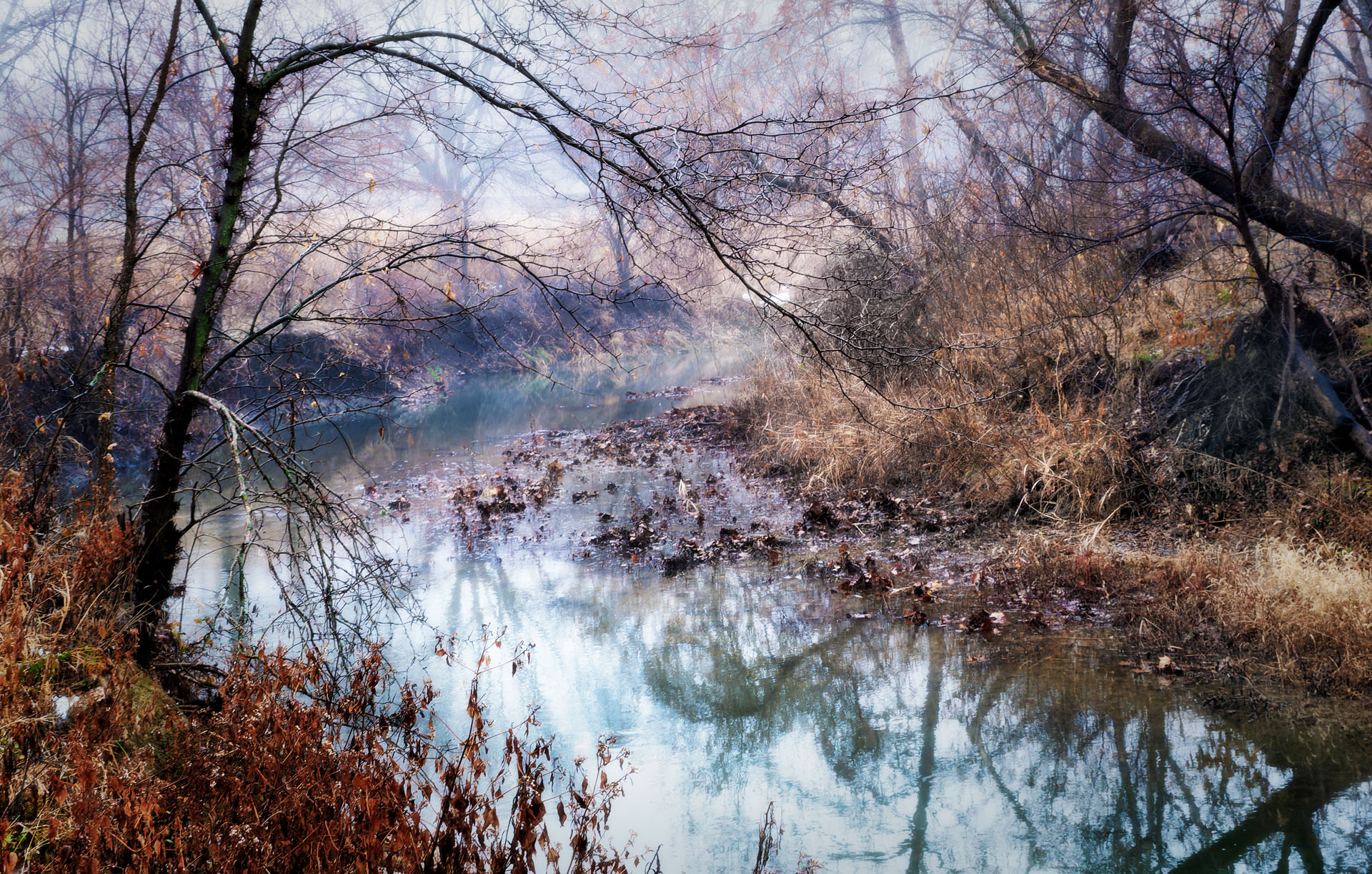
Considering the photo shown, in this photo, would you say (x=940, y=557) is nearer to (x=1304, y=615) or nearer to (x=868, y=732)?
(x=868, y=732)

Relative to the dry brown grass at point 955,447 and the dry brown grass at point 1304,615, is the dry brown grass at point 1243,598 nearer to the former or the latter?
the dry brown grass at point 1304,615

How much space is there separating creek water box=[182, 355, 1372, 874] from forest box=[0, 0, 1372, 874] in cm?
3

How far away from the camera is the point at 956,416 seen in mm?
10297

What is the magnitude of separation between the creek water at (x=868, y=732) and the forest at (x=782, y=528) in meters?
0.03

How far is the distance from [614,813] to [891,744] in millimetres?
1859

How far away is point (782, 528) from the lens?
996cm

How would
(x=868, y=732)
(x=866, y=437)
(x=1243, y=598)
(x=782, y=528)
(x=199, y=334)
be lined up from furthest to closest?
1. (x=866, y=437)
2. (x=782, y=528)
3. (x=1243, y=598)
4. (x=868, y=732)
5. (x=199, y=334)

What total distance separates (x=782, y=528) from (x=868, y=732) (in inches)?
164

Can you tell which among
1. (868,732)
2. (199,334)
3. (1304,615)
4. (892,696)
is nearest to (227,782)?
(199,334)

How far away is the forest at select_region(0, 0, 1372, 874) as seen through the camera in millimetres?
4422

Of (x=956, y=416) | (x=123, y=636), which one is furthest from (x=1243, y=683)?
(x=123, y=636)

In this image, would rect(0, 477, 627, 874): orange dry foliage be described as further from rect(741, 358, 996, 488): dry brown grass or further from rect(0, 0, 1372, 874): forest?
rect(741, 358, 996, 488): dry brown grass

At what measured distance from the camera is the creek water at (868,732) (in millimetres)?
4641

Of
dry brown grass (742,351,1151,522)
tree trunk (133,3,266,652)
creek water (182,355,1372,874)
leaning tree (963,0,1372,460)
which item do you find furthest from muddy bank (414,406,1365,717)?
tree trunk (133,3,266,652)
